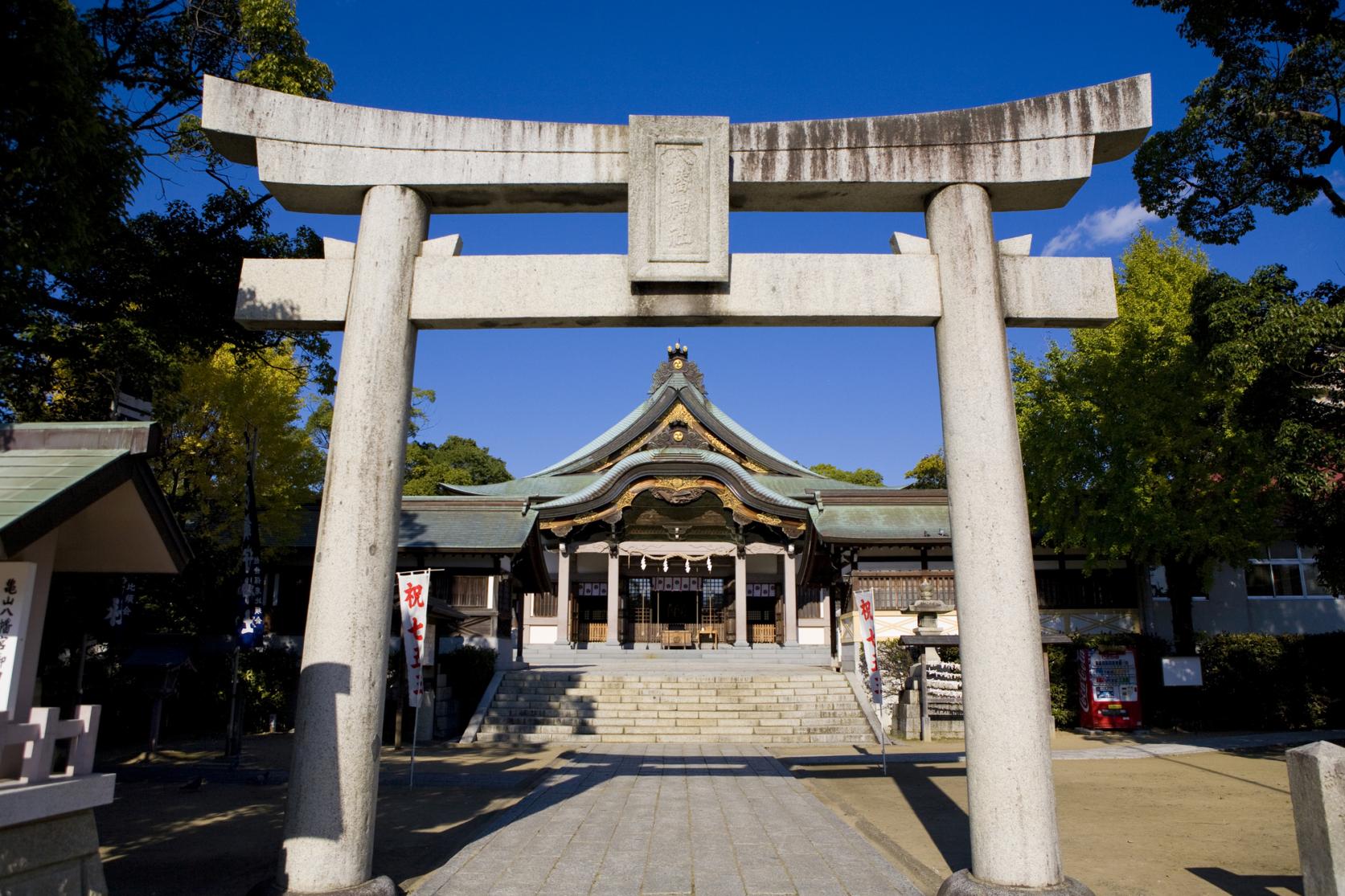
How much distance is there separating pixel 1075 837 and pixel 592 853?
4.42 meters

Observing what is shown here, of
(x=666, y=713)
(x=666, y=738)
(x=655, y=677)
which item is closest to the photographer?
(x=666, y=738)

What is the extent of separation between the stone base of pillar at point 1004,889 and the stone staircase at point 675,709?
11.0 m

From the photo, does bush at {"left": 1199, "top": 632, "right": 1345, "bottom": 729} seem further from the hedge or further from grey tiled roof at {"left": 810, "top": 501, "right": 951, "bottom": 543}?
grey tiled roof at {"left": 810, "top": 501, "right": 951, "bottom": 543}

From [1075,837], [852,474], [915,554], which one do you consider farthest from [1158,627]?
[852,474]

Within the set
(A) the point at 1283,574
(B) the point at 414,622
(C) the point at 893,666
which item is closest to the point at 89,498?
(B) the point at 414,622

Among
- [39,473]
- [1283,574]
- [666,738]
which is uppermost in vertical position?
[1283,574]

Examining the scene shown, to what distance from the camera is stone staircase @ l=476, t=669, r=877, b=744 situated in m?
16.3

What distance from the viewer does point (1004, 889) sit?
15.9 ft

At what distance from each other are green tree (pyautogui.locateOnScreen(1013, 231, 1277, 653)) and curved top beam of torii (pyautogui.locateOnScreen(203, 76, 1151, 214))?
11116mm

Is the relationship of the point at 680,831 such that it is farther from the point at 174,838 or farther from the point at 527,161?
the point at 527,161

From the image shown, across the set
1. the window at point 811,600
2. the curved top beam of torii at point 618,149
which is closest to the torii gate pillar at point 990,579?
the curved top beam of torii at point 618,149

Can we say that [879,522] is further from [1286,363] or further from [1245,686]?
[1286,363]

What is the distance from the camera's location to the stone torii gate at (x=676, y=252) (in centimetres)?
541

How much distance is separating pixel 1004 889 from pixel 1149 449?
14.4m
